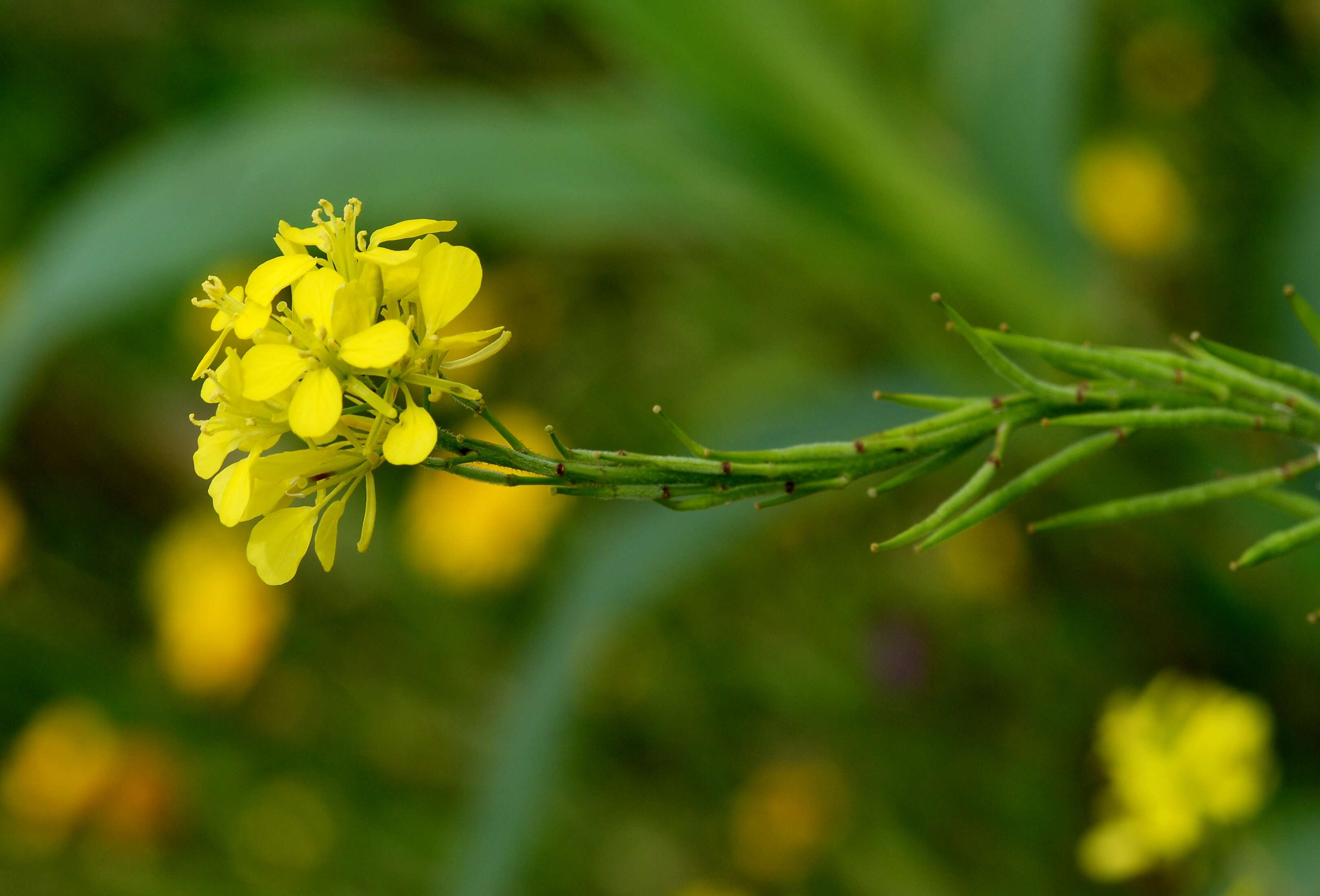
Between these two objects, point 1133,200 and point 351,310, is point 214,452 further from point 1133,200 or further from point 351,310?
point 1133,200

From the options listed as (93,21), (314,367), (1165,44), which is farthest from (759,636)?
(93,21)

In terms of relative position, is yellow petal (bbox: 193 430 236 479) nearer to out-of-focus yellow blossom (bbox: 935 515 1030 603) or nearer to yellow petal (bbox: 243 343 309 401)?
yellow petal (bbox: 243 343 309 401)

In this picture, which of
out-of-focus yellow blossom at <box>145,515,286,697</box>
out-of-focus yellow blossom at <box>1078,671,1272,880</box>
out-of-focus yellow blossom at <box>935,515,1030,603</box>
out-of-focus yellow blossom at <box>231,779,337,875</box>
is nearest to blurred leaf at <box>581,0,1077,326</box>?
out-of-focus yellow blossom at <box>935,515,1030,603</box>

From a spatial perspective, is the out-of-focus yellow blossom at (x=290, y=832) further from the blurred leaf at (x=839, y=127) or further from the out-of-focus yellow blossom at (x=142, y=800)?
the blurred leaf at (x=839, y=127)

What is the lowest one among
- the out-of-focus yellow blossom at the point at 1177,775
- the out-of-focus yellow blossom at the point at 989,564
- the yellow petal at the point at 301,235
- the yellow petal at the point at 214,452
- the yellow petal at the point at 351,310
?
the yellow petal at the point at 214,452

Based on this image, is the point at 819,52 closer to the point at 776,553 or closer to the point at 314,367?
the point at 776,553

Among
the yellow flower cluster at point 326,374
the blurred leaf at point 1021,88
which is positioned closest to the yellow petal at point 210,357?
the yellow flower cluster at point 326,374
